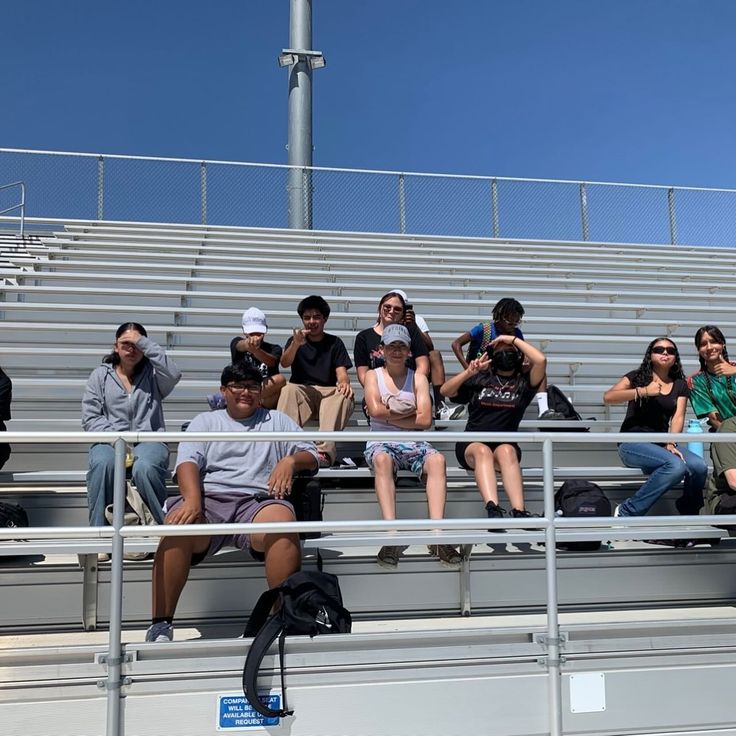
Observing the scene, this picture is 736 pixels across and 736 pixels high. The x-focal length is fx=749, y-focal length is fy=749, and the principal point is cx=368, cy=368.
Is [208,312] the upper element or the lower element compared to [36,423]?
upper

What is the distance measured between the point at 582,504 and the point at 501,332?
1429 mm

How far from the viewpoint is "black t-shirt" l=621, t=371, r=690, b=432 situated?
4.41 metres

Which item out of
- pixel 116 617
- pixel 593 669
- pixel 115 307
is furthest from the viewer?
pixel 115 307

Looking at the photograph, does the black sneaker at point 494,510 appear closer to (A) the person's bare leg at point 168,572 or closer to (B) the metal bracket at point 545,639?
(B) the metal bracket at point 545,639

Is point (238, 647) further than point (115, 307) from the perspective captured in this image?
No

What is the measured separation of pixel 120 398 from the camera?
13.0 feet

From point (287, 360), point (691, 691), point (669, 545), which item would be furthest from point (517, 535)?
point (287, 360)

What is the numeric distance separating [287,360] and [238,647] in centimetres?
227

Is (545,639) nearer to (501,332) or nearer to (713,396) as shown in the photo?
(713,396)

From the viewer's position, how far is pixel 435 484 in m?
3.68

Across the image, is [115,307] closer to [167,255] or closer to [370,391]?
[167,255]

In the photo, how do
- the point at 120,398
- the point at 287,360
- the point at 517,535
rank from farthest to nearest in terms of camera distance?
the point at 287,360 → the point at 120,398 → the point at 517,535

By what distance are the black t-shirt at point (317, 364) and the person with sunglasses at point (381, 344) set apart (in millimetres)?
130

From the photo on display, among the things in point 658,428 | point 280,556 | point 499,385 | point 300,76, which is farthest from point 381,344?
point 300,76
